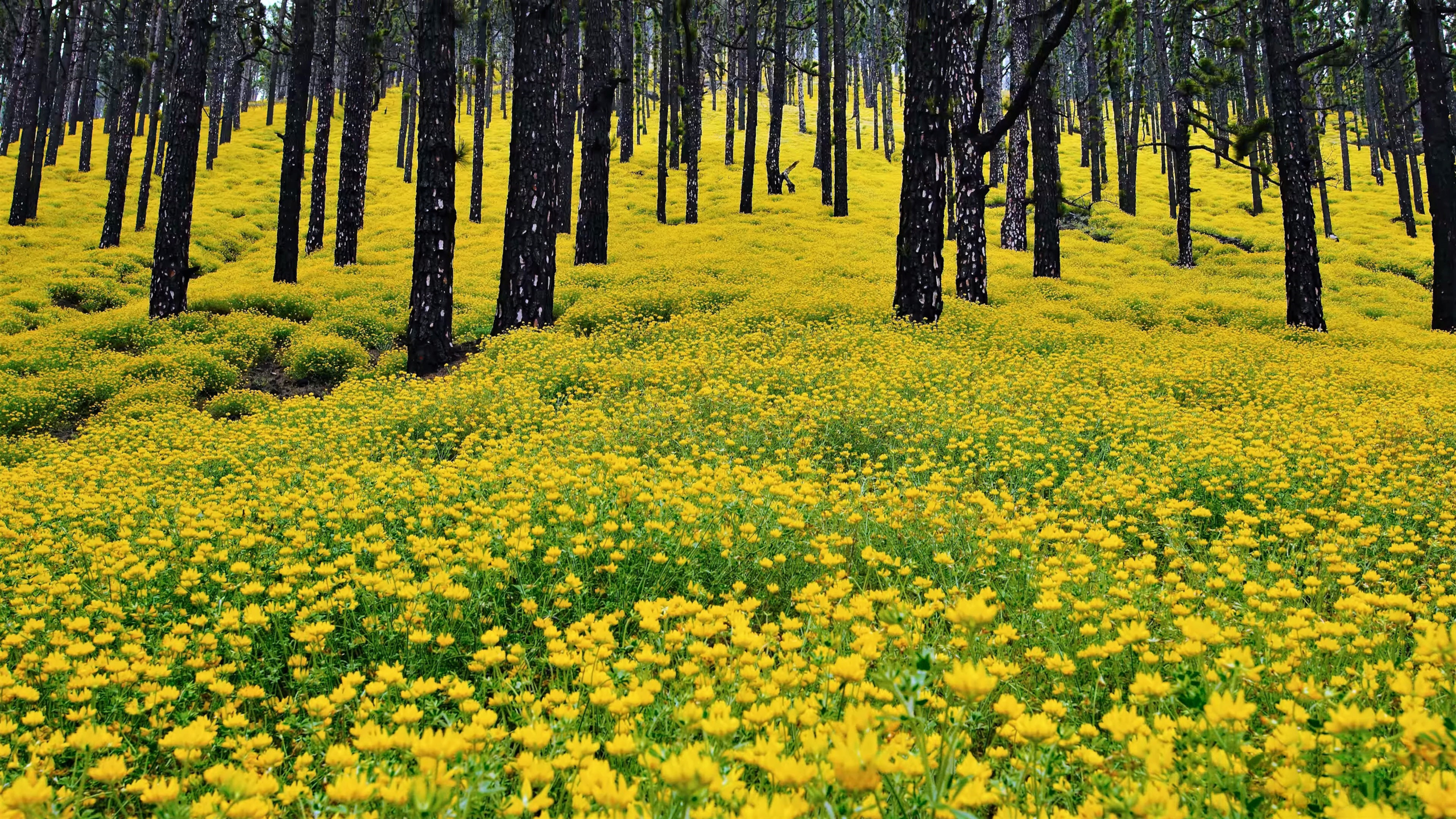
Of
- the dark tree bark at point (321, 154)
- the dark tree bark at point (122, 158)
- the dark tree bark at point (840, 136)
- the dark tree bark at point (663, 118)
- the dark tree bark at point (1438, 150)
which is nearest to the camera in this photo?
the dark tree bark at point (1438, 150)

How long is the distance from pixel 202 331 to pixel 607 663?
12533 mm

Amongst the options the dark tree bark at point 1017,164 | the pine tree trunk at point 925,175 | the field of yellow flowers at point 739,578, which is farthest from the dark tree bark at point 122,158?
the dark tree bark at point 1017,164

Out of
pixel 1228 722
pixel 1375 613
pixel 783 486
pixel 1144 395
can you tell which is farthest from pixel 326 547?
pixel 1144 395

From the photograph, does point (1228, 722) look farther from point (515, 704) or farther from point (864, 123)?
point (864, 123)

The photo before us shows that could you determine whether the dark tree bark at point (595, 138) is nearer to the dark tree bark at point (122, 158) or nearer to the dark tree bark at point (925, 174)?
the dark tree bark at point (925, 174)

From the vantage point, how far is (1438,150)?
13039 mm

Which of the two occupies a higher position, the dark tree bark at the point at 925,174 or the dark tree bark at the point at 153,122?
the dark tree bark at the point at 153,122

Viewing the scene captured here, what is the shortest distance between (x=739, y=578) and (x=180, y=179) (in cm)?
1412

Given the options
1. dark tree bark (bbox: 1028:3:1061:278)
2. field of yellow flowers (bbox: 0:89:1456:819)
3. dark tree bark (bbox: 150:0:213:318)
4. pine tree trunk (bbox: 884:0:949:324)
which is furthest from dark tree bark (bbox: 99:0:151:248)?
dark tree bark (bbox: 1028:3:1061:278)

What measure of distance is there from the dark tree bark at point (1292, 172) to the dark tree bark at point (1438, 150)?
206 centimetres

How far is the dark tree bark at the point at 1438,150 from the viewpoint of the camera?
1291cm

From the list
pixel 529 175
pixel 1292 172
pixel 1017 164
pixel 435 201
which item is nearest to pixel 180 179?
pixel 435 201

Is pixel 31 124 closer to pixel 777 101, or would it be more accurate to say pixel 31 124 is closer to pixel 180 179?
pixel 180 179

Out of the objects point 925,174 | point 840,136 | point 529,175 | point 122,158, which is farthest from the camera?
point 840,136
